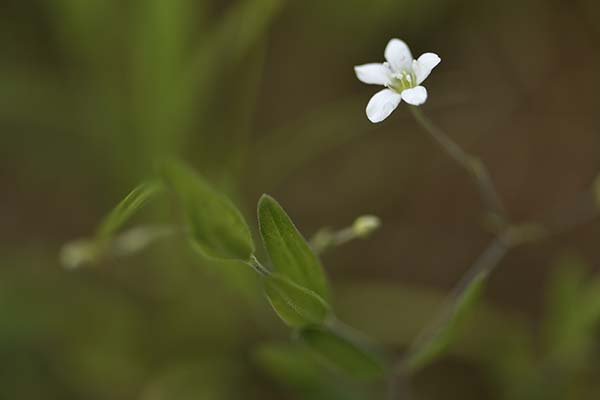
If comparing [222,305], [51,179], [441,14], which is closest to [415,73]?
[222,305]

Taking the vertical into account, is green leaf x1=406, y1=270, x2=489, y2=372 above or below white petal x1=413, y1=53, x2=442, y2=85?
below

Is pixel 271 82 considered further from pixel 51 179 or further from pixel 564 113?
pixel 564 113

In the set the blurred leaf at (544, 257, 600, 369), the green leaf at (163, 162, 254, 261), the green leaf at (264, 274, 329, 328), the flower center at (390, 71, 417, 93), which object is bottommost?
the blurred leaf at (544, 257, 600, 369)

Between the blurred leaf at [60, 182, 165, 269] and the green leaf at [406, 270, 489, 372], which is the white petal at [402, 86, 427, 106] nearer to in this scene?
the green leaf at [406, 270, 489, 372]

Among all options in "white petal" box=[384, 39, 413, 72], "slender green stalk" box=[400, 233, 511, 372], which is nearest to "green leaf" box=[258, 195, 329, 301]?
"white petal" box=[384, 39, 413, 72]

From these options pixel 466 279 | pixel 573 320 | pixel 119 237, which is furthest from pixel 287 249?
pixel 466 279

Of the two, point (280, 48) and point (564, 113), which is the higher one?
point (280, 48)

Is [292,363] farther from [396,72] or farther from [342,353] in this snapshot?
[396,72]
